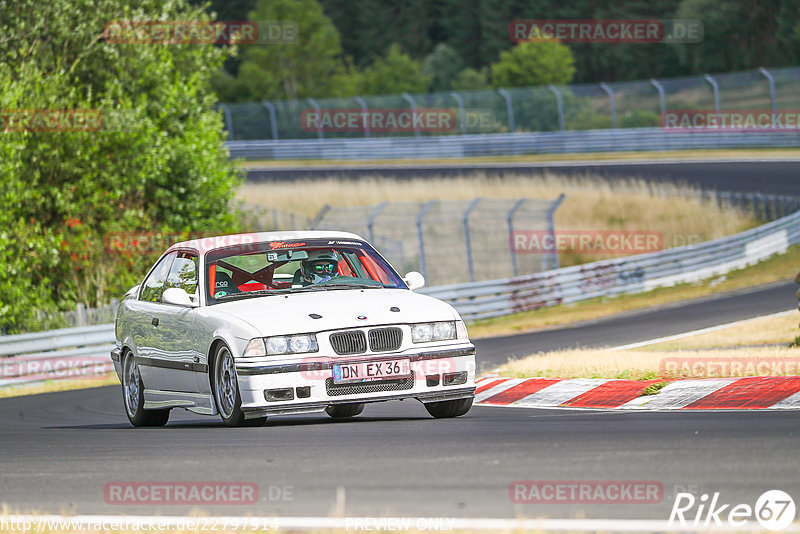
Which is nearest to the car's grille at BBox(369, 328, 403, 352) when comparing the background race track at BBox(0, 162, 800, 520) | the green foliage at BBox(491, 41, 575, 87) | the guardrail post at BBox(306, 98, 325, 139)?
the background race track at BBox(0, 162, 800, 520)

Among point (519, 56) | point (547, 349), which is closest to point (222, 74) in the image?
point (519, 56)

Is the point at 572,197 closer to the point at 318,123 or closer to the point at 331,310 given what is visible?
the point at 318,123

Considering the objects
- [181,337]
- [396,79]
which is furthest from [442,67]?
[181,337]

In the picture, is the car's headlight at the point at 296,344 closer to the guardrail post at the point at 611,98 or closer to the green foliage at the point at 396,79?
the guardrail post at the point at 611,98

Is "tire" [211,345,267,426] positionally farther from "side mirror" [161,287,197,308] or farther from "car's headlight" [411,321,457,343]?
"car's headlight" [411,321,457,343]

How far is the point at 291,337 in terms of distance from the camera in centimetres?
898

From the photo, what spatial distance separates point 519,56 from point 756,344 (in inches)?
2112

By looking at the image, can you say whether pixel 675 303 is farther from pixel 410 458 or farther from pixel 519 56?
pixel 519 56

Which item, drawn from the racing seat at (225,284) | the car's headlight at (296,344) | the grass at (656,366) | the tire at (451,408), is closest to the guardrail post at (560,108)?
the grass at (656,366)

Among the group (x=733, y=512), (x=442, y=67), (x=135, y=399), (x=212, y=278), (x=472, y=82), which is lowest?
(x=472, y=82)

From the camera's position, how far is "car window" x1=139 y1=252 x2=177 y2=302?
11.0m

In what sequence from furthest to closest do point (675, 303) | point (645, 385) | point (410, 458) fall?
point (675, 303) < point (645, 385) < point (410, 458)

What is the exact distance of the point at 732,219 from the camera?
3538 centimetres

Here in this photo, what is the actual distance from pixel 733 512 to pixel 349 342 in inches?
162
